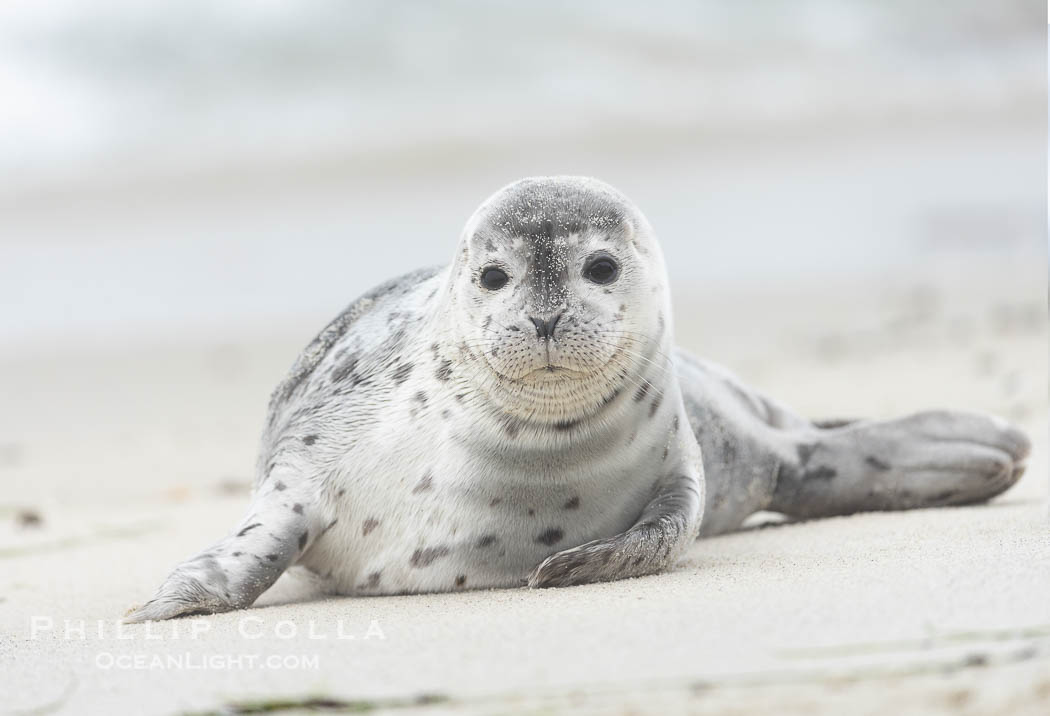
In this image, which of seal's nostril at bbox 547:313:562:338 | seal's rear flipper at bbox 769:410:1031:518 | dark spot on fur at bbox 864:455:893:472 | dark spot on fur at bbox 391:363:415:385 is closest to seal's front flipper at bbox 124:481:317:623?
dark spot on fur at bbox 391:363:415:385

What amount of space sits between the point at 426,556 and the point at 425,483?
0.19 metres

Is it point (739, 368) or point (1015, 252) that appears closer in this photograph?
point (739, 368)

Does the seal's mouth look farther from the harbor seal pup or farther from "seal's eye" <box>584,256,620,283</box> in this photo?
"seal's eye" <box>584,256,620,283</box>

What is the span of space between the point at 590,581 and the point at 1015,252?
36.2ft

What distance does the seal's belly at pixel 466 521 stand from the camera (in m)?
3.47

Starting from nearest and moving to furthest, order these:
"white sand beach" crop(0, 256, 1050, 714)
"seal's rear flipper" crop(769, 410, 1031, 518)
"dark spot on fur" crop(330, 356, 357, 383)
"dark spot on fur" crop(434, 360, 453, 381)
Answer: "white sand beach" crop(0, 256, 1050, 714)
"dark spot on fur" crop(434, 360, 453, 381)
"dark spot on fur" crop(330, 356, 357, 383)
"seal's rear flipper" crop(769, 410, 1031, 518)

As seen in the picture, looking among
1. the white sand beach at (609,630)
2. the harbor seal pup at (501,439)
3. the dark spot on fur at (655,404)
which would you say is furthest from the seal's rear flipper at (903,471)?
the dark spot on fur at (655,404)

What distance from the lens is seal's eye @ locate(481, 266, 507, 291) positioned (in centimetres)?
339

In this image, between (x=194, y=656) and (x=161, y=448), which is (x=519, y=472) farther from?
(x=161, y=448)

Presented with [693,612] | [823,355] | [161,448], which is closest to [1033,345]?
[823,355]

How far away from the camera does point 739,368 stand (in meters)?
8.77

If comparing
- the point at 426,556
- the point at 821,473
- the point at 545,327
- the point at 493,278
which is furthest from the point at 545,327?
the point at 821,473

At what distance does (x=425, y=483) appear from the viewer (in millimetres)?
3578

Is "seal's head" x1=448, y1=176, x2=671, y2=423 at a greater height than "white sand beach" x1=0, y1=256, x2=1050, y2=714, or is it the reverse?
"seal's head" x1=448, y1=176, x2=671, y2=423
